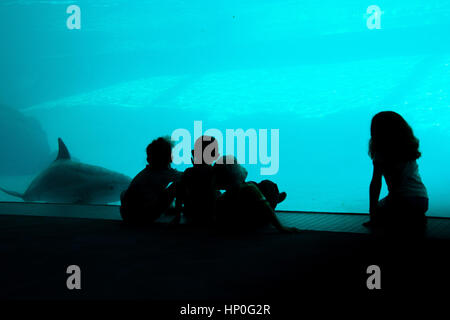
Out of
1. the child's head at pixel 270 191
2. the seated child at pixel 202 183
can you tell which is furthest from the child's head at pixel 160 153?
the child's head at pixel 270 191

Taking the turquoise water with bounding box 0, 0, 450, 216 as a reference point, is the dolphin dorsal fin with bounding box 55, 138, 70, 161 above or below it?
below

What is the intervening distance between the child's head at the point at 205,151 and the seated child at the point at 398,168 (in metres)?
1.07

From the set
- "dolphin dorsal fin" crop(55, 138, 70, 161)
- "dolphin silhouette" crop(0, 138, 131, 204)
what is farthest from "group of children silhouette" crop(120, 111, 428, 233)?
"dolphin dorsal fin" crop(55, 138, 70, 161)

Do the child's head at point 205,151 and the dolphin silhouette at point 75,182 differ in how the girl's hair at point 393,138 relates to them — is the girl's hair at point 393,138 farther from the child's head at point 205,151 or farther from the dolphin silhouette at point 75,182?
the dolphin silhouette at point 75,182

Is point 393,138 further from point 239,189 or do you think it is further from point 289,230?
point 239,189

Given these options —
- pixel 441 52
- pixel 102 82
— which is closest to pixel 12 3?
pixel 102 82

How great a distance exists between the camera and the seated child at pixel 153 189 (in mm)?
2959

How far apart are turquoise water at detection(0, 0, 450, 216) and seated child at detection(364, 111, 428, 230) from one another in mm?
1001

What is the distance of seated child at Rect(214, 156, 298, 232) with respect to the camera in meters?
2.49

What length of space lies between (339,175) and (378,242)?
1400 inches

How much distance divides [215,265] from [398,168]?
148cm

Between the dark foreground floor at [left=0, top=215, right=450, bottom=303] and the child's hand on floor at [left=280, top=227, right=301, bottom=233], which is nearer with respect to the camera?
the dark foreground floor at [left=0, top=215, right=450, bottom=303]

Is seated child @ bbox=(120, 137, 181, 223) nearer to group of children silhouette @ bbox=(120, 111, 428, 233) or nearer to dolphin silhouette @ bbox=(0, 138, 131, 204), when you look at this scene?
group of children silhouette @ bbox=(120, 111, 428, 233)

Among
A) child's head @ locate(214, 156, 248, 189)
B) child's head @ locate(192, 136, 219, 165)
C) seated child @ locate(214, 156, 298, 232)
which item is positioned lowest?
seated child @ locate(214, 156, 298, 232)
